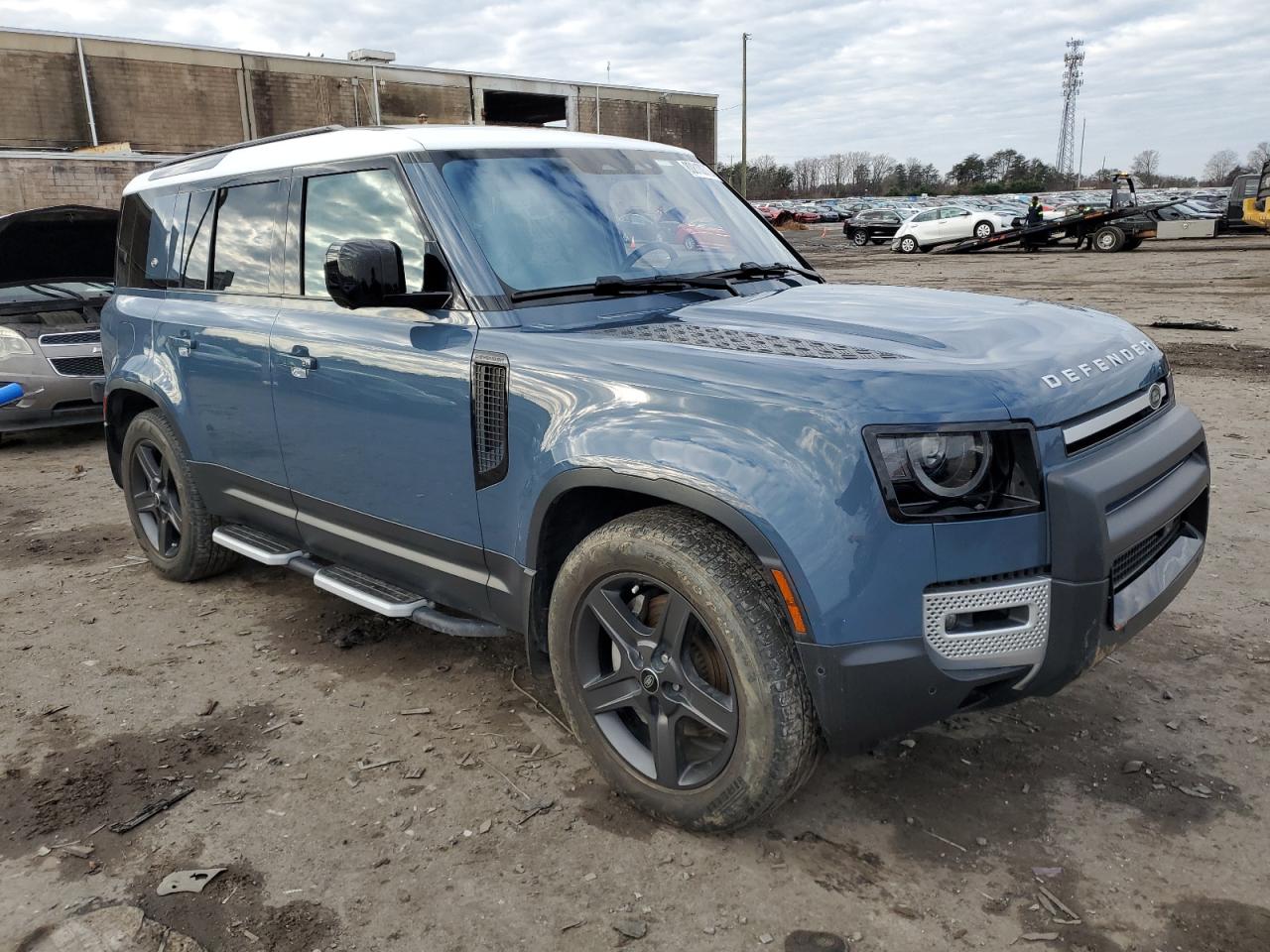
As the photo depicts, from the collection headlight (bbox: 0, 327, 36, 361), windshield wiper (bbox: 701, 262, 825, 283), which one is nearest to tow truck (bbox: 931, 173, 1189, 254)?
headlight (bbox: 0, 327, 36, 361)

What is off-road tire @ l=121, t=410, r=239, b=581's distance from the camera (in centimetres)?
478

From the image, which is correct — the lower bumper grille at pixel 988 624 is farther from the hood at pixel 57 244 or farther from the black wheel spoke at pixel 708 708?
the hood at pixel 57 244

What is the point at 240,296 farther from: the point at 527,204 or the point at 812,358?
the point at 812,358

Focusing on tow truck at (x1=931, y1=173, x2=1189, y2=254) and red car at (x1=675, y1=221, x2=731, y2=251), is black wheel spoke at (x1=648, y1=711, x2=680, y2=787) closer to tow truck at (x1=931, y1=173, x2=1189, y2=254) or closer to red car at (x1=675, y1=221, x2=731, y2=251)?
red car at (x1=675, y1=221, x2=731, y2=251)

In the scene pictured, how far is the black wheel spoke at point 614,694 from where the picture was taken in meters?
2.89

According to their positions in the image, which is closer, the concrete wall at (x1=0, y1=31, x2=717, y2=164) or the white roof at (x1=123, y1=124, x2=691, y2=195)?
the white roof at (x1=123, y1=124, x2=691, y2=195)

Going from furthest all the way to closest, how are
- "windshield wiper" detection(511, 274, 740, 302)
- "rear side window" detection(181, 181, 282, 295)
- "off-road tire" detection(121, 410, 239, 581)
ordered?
"off-road tire" detection(121, 410, 239, 581)
"rear side window" detection(181, 181, 282, 295)
"windshield wiper" detection(511, 274, 740, 302)

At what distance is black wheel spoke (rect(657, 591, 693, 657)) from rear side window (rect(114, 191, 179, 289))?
10.9ft

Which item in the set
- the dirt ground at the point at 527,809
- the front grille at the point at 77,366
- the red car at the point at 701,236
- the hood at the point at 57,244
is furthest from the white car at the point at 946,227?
the red car at the point at 701,236

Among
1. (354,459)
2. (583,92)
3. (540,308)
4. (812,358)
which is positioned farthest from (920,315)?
(583,92)

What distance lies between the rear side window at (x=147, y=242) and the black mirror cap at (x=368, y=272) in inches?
82.8

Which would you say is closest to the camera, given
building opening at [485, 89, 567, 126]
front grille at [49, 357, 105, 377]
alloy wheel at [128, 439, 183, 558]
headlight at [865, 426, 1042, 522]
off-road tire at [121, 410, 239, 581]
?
headlight at [865, 426, 1042, 522]

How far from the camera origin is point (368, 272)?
306cm

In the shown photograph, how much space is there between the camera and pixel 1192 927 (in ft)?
7.93
